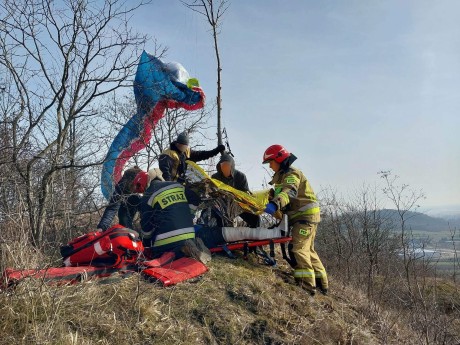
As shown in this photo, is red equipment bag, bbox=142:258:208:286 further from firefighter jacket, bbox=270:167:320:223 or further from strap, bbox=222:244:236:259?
firefighter jacket, bbox=270:167:320:223

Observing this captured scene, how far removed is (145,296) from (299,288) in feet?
7.16

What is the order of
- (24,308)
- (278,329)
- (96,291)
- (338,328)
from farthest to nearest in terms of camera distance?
(338,328)
(278,329)
(96,291)
(24,308)

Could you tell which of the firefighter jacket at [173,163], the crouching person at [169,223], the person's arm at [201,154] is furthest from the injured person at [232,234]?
the person's arm at [201,154]

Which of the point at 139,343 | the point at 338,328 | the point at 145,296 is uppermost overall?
the point at 145,296

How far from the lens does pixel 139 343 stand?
10.3ft

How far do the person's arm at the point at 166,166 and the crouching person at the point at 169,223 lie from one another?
3.53 feet

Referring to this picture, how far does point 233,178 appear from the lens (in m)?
6.15

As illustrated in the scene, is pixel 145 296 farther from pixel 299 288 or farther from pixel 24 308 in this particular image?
pixel 299 288

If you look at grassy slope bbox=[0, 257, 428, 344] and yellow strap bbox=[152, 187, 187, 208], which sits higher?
yellow strap bbox=[152, 187, 187, 208]

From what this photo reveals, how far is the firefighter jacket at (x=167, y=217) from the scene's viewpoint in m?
4.79

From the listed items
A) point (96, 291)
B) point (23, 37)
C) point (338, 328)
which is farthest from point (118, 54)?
point (338, 328)

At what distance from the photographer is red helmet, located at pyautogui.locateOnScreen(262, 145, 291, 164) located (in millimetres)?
5422

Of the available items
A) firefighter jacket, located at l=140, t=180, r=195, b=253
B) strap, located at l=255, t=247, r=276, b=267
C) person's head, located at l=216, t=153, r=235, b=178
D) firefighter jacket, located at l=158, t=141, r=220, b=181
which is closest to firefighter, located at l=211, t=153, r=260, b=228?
person's head, located at l=216, t=153, r=235, b=178

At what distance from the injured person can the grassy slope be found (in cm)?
29
